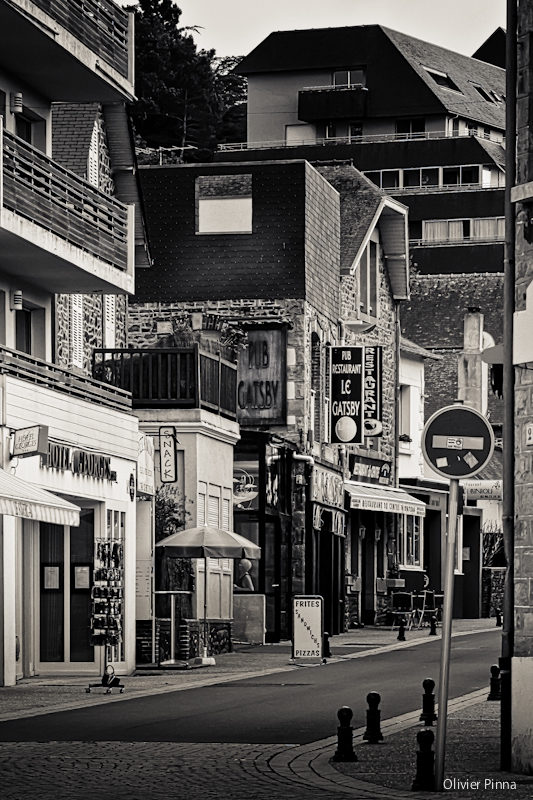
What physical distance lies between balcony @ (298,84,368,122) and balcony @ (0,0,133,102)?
6873 cm

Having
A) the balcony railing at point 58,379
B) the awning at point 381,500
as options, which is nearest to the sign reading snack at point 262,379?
the awning at point 381,500

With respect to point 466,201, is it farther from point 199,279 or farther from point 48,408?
point 48,408

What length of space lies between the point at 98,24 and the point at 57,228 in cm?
375

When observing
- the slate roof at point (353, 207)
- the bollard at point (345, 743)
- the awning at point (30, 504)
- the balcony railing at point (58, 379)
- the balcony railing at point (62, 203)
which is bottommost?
the bollard at point (345, 743)

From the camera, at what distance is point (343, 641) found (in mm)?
43062

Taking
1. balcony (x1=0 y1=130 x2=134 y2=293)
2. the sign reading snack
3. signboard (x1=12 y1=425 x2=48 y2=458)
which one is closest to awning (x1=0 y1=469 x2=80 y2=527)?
signboard (x1=12 y1=425 x2=48 y2=458)

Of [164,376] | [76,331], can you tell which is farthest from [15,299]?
[164,376]

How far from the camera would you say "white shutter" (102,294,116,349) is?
117 ft

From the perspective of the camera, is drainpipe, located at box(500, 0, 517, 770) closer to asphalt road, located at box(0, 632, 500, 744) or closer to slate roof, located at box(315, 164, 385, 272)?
asphalt road, located at box(0, 632, 500, 744)

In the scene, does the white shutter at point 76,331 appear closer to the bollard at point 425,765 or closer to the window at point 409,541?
the bollard at point 425,765

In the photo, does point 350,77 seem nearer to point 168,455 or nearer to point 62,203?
point 168,455

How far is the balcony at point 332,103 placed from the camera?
10031 cm

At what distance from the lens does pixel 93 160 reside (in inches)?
1362

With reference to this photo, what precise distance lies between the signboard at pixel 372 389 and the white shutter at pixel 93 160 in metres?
14.5
